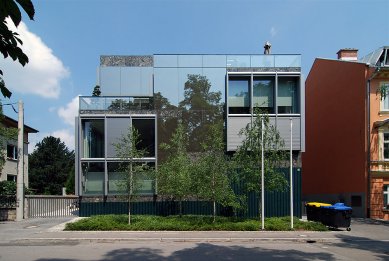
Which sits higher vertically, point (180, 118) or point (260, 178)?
point (180, 118)

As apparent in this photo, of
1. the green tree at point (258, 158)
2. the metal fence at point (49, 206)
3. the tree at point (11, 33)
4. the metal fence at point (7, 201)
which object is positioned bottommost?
the metal fence at point (49, 206)

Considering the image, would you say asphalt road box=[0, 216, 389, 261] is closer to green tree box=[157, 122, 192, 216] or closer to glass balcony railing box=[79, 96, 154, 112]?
green tree box=[157, 122, 192, 216]

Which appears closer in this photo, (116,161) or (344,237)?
(344,237)

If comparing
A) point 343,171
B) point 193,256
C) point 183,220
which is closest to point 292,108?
point 343,171

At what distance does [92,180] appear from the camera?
24531 mm

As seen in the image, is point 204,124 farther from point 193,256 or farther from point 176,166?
point 193,256

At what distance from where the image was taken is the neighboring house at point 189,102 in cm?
2467

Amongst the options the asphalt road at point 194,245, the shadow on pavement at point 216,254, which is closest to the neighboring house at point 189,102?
the asphalt road at point 194,245

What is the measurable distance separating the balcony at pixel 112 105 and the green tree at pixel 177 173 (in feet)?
9.83

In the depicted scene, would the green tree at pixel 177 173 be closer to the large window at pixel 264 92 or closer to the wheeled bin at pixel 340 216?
the large window at pixel 264 92

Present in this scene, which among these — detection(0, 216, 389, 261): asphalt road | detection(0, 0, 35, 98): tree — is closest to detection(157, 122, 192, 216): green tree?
detection(0, 216, 389, 261): asphalt road

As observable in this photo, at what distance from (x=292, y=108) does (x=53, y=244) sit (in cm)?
1583

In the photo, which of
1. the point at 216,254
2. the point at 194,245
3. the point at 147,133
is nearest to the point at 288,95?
the point at 147,133

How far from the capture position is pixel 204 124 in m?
25.3
